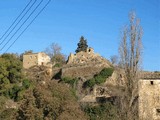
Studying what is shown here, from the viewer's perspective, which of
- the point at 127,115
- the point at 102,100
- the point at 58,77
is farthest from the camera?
the point at 58,77

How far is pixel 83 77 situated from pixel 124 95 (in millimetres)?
22919

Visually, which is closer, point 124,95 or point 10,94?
point 124,95

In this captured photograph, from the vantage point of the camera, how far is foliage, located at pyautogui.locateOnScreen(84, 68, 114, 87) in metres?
40.3

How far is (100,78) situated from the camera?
134 ft

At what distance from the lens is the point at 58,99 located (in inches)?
847

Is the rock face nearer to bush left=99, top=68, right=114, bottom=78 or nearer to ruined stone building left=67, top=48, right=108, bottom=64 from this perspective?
ruined stone building left=67, top=48, right=108, bottom=64

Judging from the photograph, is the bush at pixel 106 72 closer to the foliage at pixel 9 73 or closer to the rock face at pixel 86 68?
the rock face at pixel 86 68

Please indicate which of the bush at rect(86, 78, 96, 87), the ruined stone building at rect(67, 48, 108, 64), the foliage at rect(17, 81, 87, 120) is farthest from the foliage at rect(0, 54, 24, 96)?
the foliage at rect(17, 81, 87, 120)

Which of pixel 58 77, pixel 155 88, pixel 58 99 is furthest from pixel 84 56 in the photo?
pixel 58 99

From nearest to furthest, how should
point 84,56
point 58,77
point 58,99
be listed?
point 58,99 < point 58,77 < point 84,56

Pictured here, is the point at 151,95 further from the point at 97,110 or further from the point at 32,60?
the point at 32,60

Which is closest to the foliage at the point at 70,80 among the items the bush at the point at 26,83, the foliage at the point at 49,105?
the bush at the point at 26,83

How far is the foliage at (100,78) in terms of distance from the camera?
40.3 metres

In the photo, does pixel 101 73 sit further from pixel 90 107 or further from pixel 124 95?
pixel 124 95
